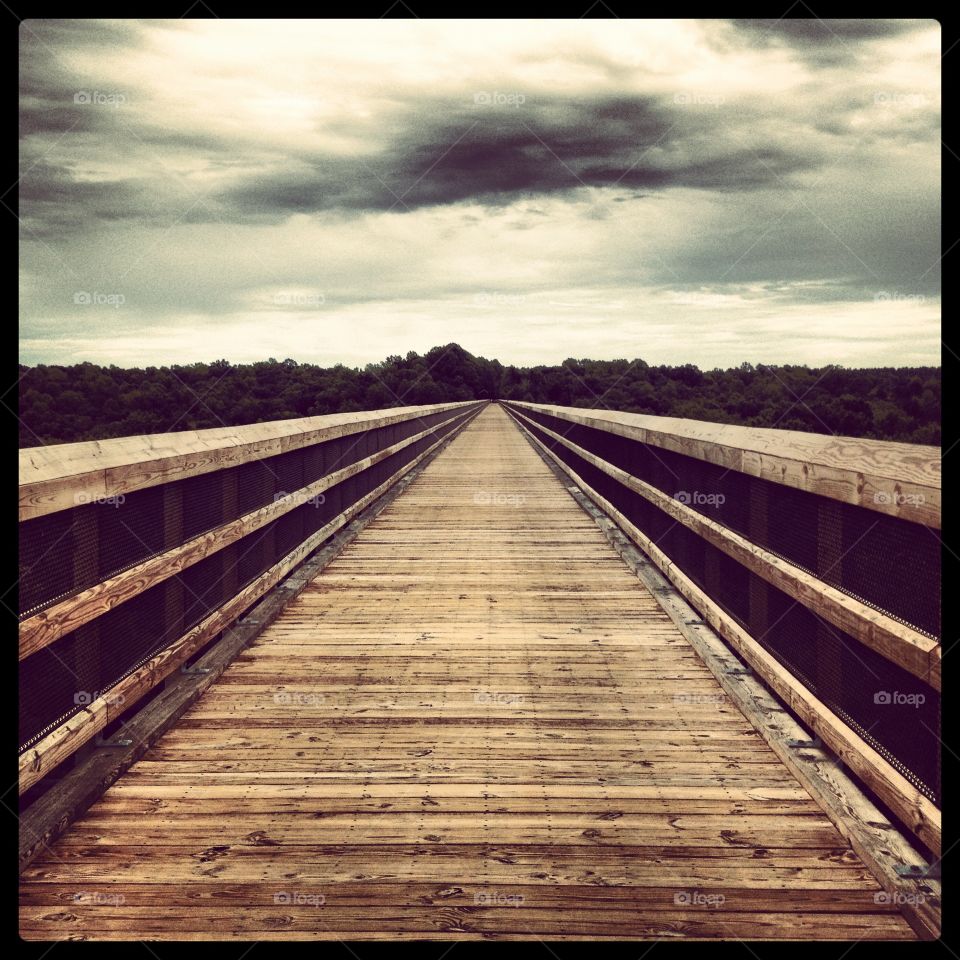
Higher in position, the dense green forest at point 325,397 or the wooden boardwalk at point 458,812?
the dense green forest at point 325,397

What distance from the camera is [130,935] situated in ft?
7.13

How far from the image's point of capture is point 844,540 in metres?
2.77

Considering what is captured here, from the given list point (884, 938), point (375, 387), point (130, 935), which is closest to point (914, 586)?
point (884, 938)

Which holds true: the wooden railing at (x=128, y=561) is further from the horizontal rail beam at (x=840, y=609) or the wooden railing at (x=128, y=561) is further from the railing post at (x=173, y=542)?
the horizontal rail beam at (x=840, y=609)

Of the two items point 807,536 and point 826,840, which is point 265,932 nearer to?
point 826,840

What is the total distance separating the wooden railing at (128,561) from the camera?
2486mm

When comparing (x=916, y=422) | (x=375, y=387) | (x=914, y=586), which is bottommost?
(x=914, y=586)

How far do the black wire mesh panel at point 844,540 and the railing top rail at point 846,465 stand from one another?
0.13m

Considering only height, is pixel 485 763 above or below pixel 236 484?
below

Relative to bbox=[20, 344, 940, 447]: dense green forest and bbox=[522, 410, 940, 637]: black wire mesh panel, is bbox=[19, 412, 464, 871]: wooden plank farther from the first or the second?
bbox=[20, 344, 940, 447]: dense green forest

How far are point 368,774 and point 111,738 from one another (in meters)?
1.11

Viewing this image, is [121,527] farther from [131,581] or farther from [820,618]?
[820,618]

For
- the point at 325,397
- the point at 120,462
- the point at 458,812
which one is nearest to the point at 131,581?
the point at 120,462

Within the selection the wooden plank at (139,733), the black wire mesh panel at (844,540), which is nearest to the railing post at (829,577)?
the black wire mesh panel at (844,540)
